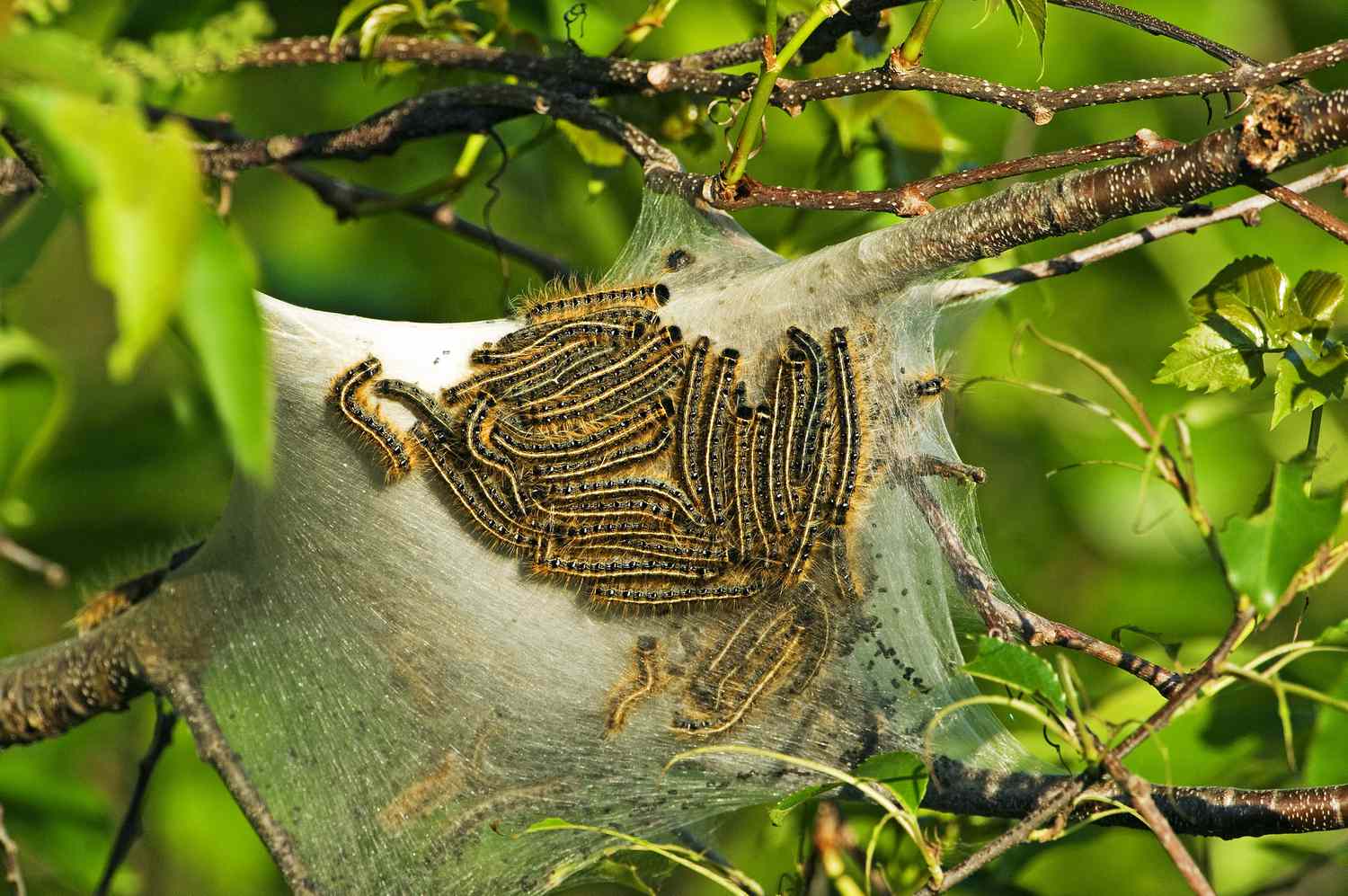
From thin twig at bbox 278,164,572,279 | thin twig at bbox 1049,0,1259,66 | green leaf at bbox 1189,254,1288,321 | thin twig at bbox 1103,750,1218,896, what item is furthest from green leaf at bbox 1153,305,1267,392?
thin twig at bbox 278,164,572,279

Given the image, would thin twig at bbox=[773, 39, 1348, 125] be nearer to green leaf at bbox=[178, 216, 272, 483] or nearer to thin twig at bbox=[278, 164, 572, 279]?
thin twig at bbox=[278, 164, 572, 279]

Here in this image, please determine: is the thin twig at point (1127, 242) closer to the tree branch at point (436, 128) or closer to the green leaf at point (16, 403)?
the tree branch at point (436, 128)

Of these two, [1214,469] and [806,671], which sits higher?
[1214,469]

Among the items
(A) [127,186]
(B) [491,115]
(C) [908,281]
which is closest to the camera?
(A) [127,186]

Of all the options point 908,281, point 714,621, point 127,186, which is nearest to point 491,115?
point 908,281

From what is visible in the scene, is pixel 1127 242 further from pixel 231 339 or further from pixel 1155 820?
pixel 231 339

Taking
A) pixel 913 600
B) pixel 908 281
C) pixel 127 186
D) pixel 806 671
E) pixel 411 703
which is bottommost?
pixel 411 703

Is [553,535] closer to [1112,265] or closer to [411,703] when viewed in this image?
[411,703]
